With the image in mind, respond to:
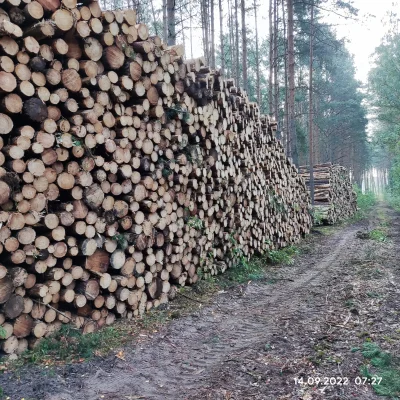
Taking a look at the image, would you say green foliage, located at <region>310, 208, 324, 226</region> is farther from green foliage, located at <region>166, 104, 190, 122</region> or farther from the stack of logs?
green foliage, located at <region>166, 104, 190, 122</region>

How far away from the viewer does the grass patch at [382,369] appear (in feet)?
10.2

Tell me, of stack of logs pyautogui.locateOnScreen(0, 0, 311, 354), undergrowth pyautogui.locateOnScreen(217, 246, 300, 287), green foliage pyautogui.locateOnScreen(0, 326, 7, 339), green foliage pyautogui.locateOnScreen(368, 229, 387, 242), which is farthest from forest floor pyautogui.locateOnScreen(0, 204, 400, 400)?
green foliage pyautogui.locateOnScreen(368, 229, 387, 242)

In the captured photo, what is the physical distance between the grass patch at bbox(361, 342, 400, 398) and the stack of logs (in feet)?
9.51

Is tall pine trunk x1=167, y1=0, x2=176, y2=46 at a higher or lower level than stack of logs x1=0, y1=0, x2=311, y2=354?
higher

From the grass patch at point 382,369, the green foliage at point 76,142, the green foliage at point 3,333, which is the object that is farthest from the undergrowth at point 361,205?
the green foliage at point 3,333

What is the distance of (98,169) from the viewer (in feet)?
15.6

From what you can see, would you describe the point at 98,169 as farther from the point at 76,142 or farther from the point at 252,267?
the point at 252,267

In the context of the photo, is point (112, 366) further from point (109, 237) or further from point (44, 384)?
point (109, 237)

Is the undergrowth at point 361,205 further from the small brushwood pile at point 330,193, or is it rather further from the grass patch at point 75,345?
the grass patch at point 75,345

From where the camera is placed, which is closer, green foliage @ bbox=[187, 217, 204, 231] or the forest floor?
the forest floor

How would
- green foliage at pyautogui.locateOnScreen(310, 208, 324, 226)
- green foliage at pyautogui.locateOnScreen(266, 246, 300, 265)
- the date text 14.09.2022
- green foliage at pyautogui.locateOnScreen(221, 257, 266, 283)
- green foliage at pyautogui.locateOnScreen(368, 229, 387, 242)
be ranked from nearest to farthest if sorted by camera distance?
1. the date text 14.09.2022
2. green foliage at pyautogui.locateOnScreen(221, 257, 266, 283)
3. green foliage at pyautogui.locateOnScreen(266, 246, 300, 265)
4. green foliage at pyautogui.locateOnScreen(368, 229, 387, 242)
5. green foliage at pyautogui.locateOnScreen(310, 208, 324, 226)

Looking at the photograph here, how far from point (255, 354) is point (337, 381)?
983 millimetres

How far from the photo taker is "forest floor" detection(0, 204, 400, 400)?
333cm

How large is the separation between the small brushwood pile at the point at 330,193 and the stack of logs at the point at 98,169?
10.8 meters
